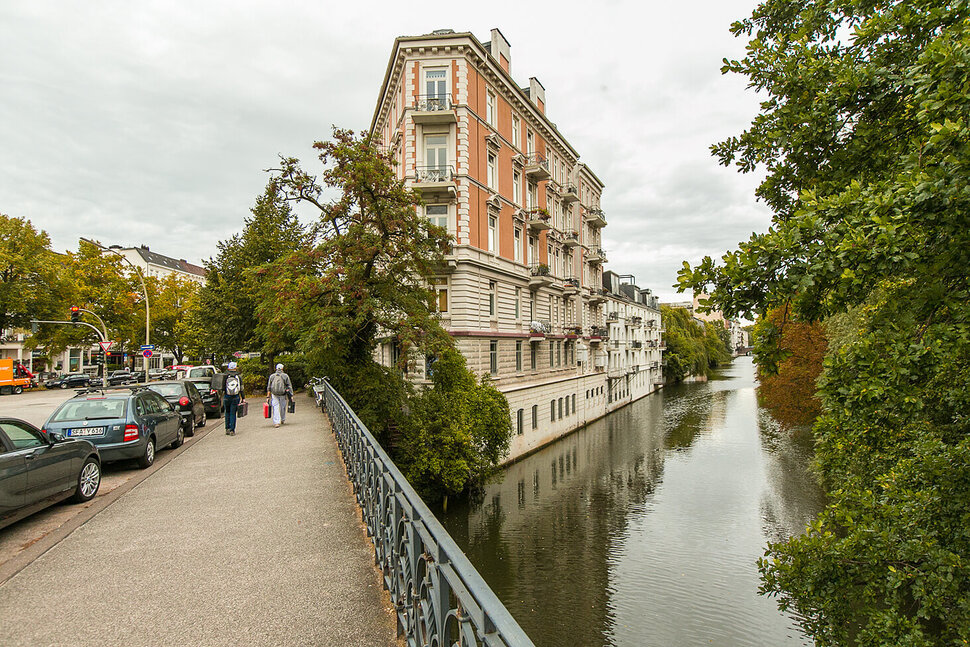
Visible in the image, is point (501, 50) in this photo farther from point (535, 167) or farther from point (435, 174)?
point (435, 174)

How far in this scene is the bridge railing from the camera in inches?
87.4

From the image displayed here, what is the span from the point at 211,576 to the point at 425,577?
2898mm

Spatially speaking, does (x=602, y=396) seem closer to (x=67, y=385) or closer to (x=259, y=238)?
(x=259, y=238)

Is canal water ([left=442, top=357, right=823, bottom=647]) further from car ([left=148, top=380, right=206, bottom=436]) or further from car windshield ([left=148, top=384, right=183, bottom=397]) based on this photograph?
car windshield ([left=148, top=384, right=183, bottom=397])


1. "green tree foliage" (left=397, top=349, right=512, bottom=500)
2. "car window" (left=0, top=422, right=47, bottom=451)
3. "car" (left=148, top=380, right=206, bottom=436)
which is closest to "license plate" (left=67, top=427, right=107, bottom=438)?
"car window" (left=0, top=422, right=47, bottom=451)

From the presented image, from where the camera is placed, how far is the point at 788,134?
6516mm

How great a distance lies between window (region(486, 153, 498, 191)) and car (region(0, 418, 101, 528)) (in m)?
21.8

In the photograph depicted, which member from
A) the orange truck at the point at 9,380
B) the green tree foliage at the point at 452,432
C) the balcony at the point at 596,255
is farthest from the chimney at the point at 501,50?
the orange truck at the point at 9,380

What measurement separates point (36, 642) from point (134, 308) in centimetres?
4952

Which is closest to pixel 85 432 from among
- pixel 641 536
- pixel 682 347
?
pixel 641 536

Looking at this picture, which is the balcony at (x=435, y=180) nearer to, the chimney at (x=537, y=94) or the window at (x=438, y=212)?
the window at (x=438, y=212)

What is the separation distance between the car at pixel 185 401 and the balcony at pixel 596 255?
104 ft

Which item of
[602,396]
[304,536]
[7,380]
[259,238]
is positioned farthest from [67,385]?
[304,536]

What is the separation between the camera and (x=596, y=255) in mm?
42438
